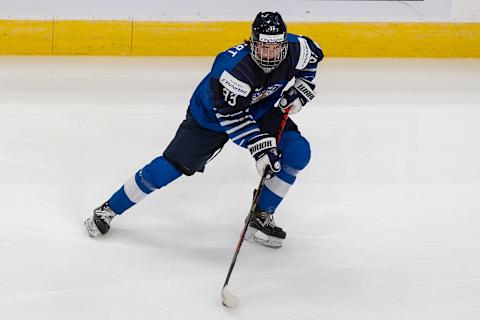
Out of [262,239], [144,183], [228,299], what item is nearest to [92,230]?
[144,183]

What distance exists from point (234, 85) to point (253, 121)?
0.16 m

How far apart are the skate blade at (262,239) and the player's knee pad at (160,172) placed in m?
0.36

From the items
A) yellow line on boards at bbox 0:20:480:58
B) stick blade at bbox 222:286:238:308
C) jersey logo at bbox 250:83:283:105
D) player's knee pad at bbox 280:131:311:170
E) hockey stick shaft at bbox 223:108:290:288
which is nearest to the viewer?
stick blade at bbox 222:286:238:308

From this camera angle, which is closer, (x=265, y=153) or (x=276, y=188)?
(x=265, y=153)

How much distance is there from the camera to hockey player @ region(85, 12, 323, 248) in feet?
9.87

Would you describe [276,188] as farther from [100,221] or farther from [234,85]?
[100,221]

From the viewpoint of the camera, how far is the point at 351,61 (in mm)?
5641

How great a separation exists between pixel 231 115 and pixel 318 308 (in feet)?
2.21

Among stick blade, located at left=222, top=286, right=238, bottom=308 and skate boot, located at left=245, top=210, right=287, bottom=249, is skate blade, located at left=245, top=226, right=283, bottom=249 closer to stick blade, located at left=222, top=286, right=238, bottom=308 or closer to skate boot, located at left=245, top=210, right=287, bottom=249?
skate boot, located at left=245, top=210, right=287, bottom=249

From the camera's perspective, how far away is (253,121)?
3.09 m

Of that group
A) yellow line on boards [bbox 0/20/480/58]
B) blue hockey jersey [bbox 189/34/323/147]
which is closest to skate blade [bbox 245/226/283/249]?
blue hockey jersey [bbox 189/34/323/147]

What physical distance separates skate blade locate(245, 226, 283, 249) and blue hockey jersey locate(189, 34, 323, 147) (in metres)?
0.40

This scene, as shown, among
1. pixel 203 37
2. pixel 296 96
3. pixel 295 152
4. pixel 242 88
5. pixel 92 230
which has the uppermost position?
pixel 242 88

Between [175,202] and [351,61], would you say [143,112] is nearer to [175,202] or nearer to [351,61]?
[175,202]
